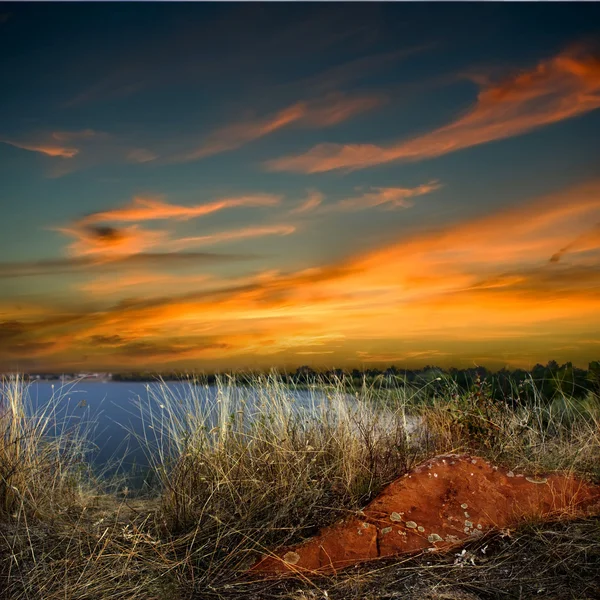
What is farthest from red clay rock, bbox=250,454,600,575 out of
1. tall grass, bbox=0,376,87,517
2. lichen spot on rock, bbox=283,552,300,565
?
tall grass, bbox=0,376,87,517

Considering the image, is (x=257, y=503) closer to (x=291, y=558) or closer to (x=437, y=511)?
(x=291, y=558)

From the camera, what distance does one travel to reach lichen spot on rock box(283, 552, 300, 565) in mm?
3935

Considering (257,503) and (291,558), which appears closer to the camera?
(291,558)

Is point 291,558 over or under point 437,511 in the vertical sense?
under

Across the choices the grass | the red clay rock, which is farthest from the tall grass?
the red clay rock

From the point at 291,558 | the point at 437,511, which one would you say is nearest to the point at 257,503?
the point at 291,558

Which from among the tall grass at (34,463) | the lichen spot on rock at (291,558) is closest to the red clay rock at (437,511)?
the lichen spot on rock at (291,558)

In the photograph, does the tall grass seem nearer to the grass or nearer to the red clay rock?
the grass

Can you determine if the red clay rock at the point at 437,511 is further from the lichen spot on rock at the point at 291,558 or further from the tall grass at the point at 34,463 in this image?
the tall grass at the point at 34,463

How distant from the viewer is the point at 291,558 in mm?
3965

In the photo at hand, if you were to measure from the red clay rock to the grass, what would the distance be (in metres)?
0.13

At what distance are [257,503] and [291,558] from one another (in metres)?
0.62

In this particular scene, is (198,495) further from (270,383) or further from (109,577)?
(270,383)

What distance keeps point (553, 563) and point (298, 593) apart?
60.2 inches
